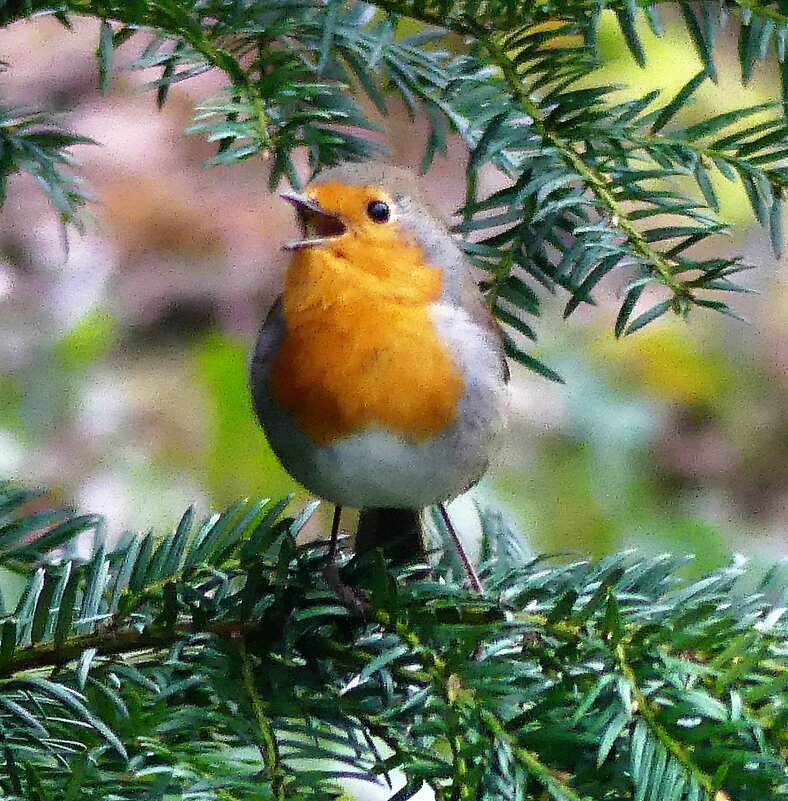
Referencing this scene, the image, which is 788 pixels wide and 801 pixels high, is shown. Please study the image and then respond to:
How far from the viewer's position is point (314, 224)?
52.6 inches

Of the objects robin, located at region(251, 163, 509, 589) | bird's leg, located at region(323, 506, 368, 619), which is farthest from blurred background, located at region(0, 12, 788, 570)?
bird's leg, located at region(323, 506, 368, 619)

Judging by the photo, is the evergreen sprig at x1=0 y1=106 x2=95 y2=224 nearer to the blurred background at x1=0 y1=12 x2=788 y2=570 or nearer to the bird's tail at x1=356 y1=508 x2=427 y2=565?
the bird's tail at x1=356 y1=508 x2=427 y2=565

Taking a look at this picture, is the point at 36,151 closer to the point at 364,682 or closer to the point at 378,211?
the point at 378,211

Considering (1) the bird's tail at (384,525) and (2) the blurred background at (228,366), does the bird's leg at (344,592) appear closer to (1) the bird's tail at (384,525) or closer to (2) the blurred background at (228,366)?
(1) the bird's tail at (384,525)

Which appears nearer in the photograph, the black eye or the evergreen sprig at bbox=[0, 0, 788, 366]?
the evergreen sprig at bbox=[0, 0, 788, 366]

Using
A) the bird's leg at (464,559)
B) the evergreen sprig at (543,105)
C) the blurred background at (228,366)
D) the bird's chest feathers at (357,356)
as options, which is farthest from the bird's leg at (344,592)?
the blurred background at (228,366)

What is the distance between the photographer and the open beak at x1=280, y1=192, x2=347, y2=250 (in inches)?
47.9

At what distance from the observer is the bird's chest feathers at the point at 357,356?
123 cm

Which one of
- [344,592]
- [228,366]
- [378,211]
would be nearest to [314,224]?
[378,211]

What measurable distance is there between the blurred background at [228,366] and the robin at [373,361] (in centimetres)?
94

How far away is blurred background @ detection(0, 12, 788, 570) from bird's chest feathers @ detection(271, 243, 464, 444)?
1002 mm

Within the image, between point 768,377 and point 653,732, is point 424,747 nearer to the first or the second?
point 653,732

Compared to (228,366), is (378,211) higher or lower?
higher

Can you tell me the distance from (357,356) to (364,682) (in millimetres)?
449
